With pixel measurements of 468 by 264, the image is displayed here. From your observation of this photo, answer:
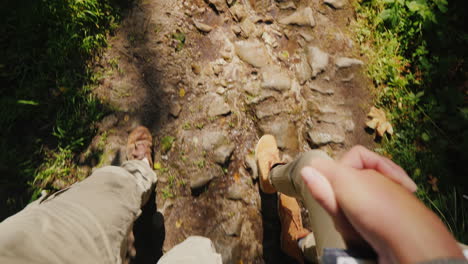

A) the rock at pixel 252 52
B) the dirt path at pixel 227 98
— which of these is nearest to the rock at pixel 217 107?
the dirt path at pixel 227 98

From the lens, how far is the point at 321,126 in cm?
258

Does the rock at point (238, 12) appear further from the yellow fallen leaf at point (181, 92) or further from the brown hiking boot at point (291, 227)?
the brown hiking boot at point (291, 227)

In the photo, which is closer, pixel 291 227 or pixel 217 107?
pixel 291 227

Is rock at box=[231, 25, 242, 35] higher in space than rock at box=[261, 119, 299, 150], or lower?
higher

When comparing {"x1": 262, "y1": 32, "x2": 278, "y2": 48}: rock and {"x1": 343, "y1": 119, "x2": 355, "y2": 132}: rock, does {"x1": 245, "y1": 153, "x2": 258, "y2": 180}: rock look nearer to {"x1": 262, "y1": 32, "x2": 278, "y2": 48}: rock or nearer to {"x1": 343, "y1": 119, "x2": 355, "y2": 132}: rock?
{"x1": 343, "y1": 119, "x2": 355, "y2": 132}: rock

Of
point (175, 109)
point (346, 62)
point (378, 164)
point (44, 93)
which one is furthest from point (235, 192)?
point (44, 93)

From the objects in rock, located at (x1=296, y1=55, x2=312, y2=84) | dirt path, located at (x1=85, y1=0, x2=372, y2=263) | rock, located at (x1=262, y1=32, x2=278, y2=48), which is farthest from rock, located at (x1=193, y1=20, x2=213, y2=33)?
rock, located at (x1=296, y1=55, x2=312, y2=84)

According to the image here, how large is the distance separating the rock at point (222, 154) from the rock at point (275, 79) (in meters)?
0.74

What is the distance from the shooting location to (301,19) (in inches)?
111

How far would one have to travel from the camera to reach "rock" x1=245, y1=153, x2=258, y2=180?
243 cm

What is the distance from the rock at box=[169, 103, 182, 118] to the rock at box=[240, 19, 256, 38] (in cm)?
104

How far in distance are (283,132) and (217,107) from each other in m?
0.70

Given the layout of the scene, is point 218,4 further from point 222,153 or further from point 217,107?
point 222,153

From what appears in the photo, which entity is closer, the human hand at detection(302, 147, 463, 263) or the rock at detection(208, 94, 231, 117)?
the human hand at detection(302, 147, 463, 263)
